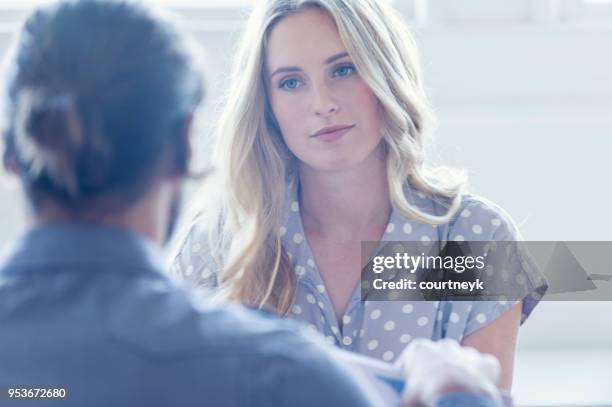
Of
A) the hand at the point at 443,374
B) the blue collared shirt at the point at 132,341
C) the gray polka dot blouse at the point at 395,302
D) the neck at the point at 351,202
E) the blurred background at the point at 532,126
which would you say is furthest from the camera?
the blurred background at the point at 532,126

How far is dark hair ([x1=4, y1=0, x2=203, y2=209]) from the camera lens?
64 centimetres

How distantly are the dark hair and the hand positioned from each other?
269 mm

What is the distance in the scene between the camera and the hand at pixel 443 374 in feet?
2.35

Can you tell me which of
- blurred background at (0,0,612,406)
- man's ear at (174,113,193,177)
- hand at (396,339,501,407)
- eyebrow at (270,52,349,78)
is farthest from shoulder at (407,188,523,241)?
man's ear at (174,113,193,177)

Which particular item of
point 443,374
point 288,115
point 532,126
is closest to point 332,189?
point 288,115

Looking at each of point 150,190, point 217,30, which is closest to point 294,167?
point 217,30

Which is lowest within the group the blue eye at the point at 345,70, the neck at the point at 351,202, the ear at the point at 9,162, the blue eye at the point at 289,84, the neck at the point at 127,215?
the neck at the point at 127,215

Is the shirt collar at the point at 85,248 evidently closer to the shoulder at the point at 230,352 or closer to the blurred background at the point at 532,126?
the shoulder at the point at 230,352

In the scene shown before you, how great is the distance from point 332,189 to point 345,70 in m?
0.22

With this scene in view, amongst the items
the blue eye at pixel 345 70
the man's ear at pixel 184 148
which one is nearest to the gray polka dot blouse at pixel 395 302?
the blue eye at pixel 345 70

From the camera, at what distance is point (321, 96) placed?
1604 millimetres

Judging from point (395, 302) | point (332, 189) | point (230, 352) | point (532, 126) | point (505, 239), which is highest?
point (532, 126)

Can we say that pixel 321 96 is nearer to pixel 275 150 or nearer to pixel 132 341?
pixel 275 150

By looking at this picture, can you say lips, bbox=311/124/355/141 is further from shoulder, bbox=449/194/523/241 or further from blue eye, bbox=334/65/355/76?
shoulder, bbox=449/194/523/241
